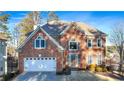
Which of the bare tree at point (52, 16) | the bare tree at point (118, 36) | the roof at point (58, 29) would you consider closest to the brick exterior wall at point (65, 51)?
the roof at point (58, 29)

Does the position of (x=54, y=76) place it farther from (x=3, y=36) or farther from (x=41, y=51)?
(x=3, y=36)

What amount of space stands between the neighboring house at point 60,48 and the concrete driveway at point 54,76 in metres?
0.16

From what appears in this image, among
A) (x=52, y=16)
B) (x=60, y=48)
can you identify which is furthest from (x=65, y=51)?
(x=52, y=16)

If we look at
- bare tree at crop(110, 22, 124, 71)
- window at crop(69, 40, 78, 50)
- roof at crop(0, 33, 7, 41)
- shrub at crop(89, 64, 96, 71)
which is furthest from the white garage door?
bare tree at crop(110, 22, 124, 71)

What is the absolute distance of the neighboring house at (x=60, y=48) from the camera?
13.2 m

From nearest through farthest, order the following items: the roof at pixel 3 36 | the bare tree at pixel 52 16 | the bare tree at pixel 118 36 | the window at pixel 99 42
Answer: the bare tree at pixel 52 16 → the bare tree at pixel 118 36 → the roof at pixel 3 36 → the window at pixel 99 42

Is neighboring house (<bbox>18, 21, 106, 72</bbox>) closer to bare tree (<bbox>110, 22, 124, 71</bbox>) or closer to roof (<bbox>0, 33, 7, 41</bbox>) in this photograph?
bare tree (<bbox>110, 22, 124, 71</bbox>)

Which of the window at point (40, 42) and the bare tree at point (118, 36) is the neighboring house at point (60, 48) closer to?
the window at point (40, 42)

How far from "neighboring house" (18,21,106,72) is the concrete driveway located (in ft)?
0.54

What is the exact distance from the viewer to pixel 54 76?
13180mm

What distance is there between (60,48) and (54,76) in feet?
2.60

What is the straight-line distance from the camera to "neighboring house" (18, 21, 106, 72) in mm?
13219
